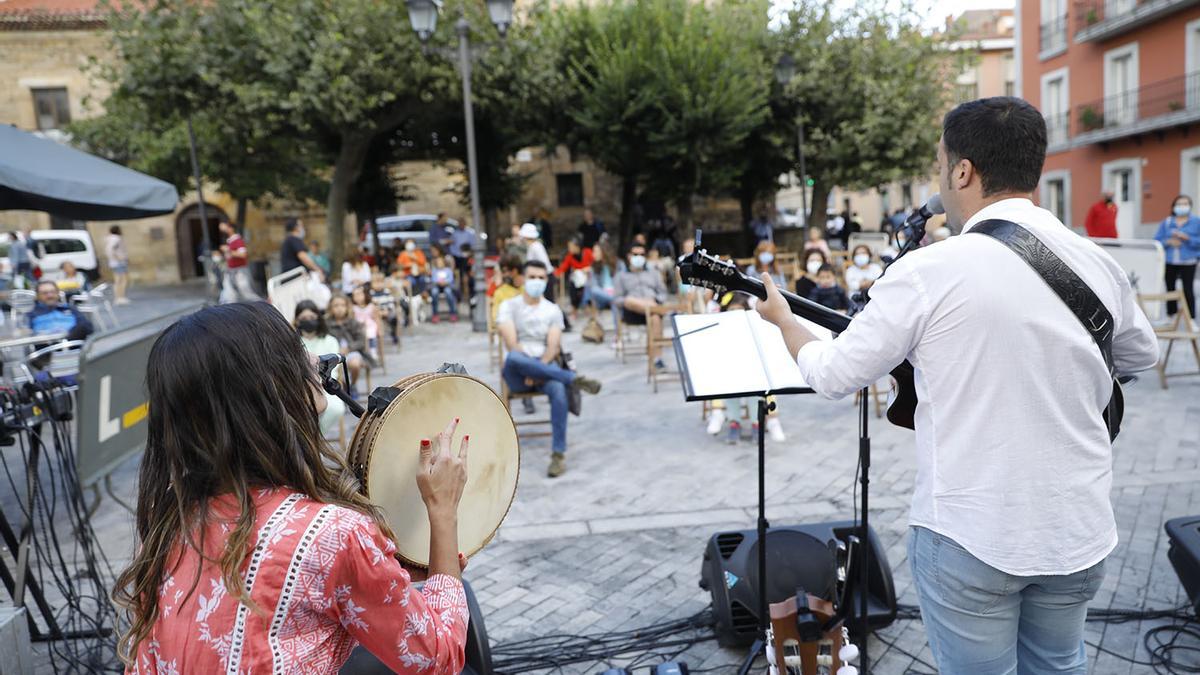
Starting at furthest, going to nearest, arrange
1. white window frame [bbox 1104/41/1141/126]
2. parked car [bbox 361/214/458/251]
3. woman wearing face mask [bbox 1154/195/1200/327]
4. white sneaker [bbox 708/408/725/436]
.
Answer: parked car [bbox 361/214/458/251] → white window frame [bbox 1104/41/1141/126] → woman wearing face mask [bbox 1154/195/1200/327] → white sneaker [bbox 708/408/725/436]

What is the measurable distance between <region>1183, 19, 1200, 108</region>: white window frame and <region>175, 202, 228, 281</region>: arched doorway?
3106cm

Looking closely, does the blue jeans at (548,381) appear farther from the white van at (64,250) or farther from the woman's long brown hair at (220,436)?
the white van at (64,250)

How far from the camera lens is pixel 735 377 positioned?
317 cm

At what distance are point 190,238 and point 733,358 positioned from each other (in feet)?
110

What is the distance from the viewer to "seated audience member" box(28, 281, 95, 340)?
308 inches

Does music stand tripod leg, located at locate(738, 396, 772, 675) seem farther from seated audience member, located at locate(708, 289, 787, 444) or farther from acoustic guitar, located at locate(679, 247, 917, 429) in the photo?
seated audience member, located at locate(708, 289, 787, 444)

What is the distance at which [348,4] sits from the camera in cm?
1620

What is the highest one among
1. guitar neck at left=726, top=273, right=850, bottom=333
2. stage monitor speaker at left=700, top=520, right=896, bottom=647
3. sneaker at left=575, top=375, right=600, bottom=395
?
guitar neck at left=726, top=273, right=850, bottom=333

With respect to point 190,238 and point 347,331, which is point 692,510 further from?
point 190,238

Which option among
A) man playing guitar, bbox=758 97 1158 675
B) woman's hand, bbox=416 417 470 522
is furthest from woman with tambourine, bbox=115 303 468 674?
man playing guitar, bbox=758 97 1158 675

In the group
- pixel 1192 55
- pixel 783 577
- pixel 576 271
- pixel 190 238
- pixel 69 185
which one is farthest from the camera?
pixel 190 238

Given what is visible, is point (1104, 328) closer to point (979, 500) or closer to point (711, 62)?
point (979, 500)

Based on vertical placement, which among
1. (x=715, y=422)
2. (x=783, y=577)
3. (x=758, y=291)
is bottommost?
(x=715, y=422)

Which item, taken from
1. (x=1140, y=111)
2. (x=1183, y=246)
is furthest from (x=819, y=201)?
(x=1183, y=246)
